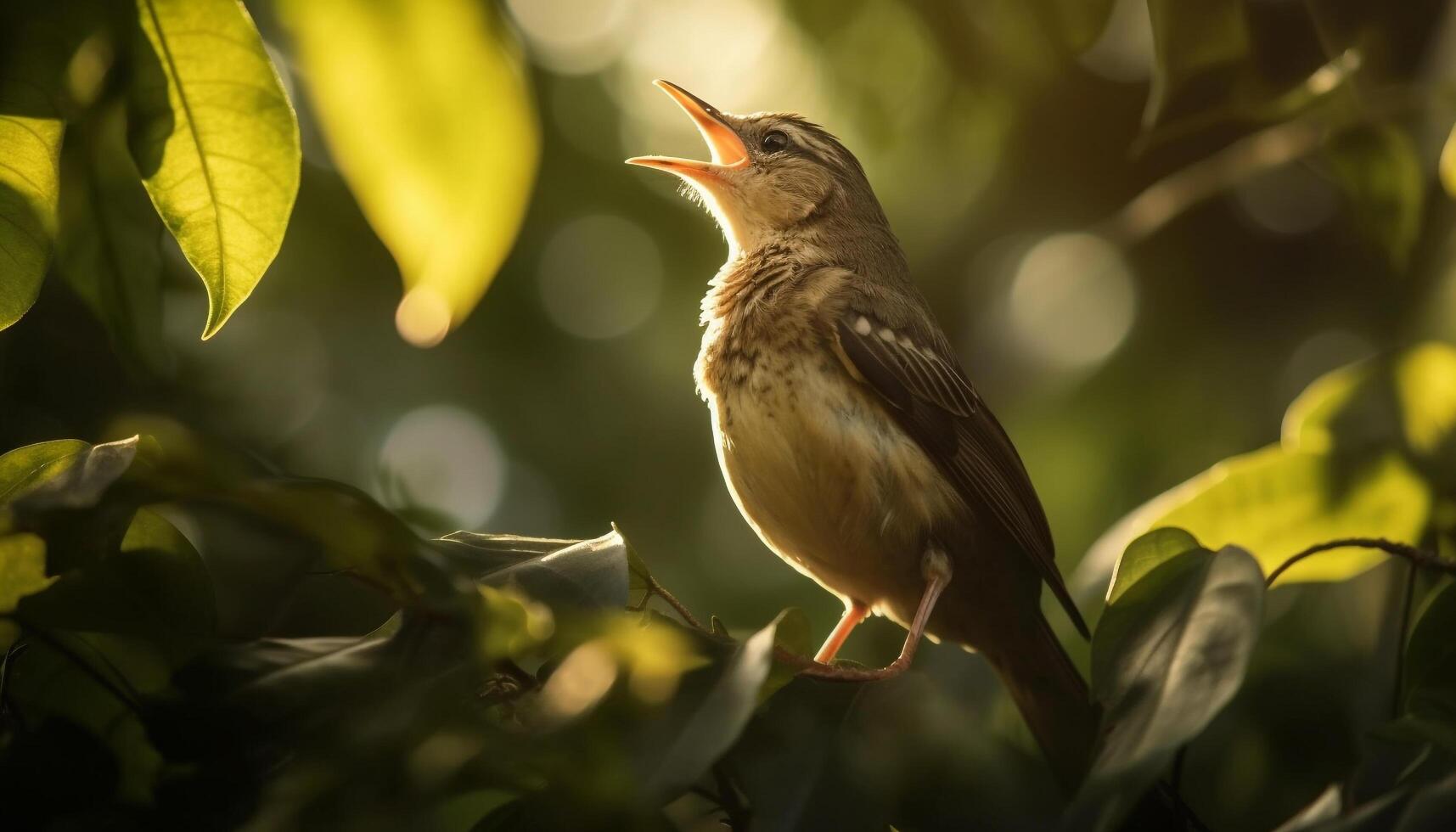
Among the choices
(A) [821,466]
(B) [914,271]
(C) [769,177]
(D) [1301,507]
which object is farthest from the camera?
(B) [914,271]

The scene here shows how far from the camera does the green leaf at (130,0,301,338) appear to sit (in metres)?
1.80

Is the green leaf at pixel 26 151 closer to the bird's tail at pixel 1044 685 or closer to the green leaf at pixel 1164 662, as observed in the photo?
the green leaf at pixel 1164 662

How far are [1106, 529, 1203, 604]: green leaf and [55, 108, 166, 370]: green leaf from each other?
180 cm

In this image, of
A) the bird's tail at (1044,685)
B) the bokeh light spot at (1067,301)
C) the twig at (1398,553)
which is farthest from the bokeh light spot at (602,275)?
the twig at (1398,553)

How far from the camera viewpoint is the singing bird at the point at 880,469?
357 cm

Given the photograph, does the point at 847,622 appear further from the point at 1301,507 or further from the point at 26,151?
the point at 26,151

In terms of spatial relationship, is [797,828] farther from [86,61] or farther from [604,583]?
[86,61]

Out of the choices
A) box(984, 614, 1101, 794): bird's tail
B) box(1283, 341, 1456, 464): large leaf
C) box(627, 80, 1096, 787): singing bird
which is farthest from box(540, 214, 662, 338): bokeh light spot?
box(1283, 341, 1456, 464): large leaf

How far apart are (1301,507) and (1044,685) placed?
47.0 inches

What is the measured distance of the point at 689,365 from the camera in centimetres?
659

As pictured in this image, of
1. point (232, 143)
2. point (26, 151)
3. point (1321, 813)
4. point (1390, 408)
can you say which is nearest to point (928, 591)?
point (1390, 408)

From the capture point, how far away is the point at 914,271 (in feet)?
21.2

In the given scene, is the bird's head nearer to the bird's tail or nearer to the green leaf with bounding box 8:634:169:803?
the bird's tail

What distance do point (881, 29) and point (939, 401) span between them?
1.71m
